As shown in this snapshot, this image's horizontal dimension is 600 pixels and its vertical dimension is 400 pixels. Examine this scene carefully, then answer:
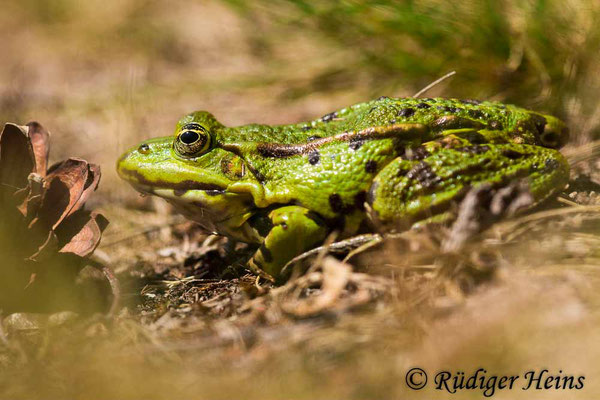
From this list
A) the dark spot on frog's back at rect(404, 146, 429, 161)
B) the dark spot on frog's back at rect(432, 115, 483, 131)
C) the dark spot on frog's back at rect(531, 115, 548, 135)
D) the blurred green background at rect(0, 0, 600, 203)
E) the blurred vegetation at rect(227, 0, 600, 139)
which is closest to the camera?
the dark spot on frog's back at rect(404, 146, 429, 161)

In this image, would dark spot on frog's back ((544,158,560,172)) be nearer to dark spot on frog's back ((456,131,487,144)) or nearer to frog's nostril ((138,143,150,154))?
dark spot on frog's back ((456,131,487,144))

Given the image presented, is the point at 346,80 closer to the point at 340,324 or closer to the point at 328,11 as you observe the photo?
the point at 328,11

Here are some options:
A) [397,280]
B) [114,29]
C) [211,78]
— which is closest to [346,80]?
[211,78]

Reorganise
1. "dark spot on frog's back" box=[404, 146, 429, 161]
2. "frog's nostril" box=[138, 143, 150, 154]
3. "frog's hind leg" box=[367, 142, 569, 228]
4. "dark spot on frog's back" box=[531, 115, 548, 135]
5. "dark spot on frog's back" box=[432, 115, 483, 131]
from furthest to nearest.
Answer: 1. "frog's nostril" box=[138, 143, 150, 154]
2. "dark spot on frog's back" box=[531, 115, 548, 135]
3. "dark spot on frog's back" box=[432, 115, 483, 131]
4. "dark spot on frog's back" box=[404, 146, 429, 161]
5. "frog's hind leg" box=[367, 142, 569, 228]

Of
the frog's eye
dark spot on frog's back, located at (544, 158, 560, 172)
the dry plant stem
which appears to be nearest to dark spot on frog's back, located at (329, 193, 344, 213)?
the frog's eye

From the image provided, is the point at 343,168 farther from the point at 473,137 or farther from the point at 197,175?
the point at 197,175

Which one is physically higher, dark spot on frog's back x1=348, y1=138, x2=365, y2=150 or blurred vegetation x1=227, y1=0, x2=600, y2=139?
blurred vegetation x1=227, y1=0, x2=600, y2=139

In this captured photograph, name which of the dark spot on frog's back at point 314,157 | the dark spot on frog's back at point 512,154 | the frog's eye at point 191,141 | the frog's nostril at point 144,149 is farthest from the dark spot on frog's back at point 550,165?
the frog's nostril at point 144,149
